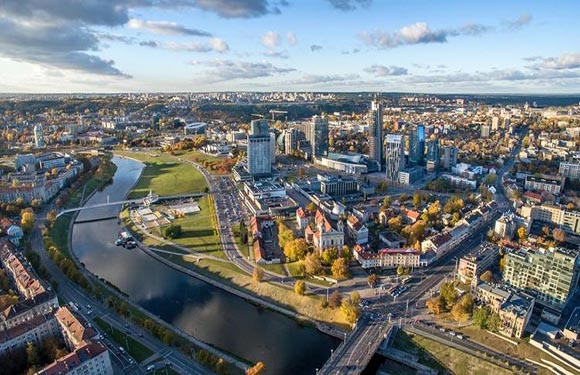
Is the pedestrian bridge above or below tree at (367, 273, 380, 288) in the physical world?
above

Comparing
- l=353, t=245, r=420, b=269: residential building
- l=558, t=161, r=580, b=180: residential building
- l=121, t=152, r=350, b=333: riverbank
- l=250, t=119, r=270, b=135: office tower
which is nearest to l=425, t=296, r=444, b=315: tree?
l=121, t=152, r=350, b=333: riverbank

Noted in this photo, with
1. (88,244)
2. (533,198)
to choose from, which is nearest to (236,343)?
(88,244)

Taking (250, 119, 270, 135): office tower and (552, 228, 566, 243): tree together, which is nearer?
(552, 228, 566, 243): tree

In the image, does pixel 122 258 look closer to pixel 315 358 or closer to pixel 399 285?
pixel 315 358

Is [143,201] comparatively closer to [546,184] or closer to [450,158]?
[450,158]

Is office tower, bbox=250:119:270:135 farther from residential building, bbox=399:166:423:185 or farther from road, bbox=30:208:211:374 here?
road, bbox=30:208:211:374

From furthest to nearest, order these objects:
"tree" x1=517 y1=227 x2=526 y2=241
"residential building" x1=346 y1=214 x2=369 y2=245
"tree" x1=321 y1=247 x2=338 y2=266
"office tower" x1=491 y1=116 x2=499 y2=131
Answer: "office tower" x1=491 y1=116 x2=499 y2=131 → "tree" x1=517 y1=227 x2=526 y2=241 → "residential building" x1=346 y1=214 x2=369 y2=245 → "tree" x1=321 y1=247 x2=338 y2=266

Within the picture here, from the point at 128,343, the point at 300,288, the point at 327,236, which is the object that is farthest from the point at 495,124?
the point at 128,343
